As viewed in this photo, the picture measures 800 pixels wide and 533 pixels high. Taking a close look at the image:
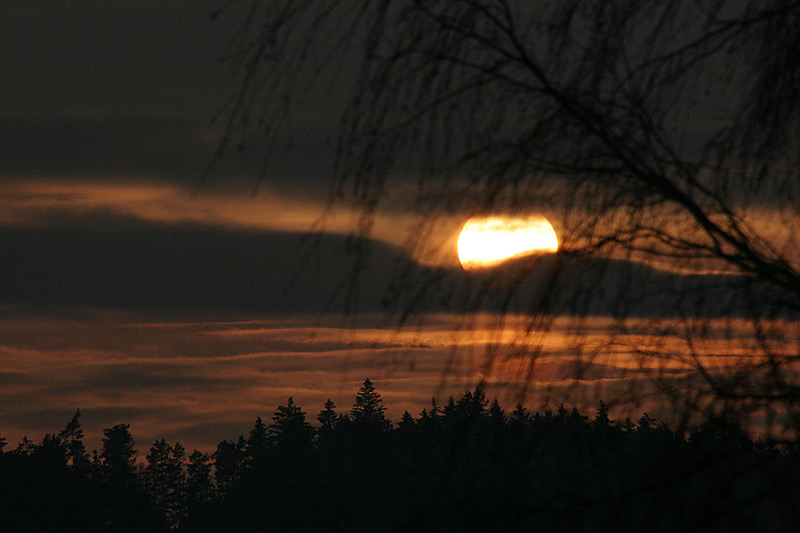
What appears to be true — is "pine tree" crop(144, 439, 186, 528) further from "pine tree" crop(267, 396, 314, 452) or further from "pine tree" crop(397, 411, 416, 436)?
"pine tree" crop(397, 411, 416, 436)

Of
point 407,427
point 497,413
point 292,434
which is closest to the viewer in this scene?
point 497,413

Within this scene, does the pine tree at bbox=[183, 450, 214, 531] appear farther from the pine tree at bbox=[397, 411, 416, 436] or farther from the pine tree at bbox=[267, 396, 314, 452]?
the pine tree at bbox=[397, 411, 416, 436]

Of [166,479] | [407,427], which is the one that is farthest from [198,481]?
[407,427]

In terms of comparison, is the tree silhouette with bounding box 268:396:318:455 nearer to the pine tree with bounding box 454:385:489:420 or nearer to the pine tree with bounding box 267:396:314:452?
the pine tree with bounding box 267:396:314:452

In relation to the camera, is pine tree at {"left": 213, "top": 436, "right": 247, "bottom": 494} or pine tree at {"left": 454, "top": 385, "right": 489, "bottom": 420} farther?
pine tree at {"left": 213, "top": 436, "right": 247, "bottom": 494}

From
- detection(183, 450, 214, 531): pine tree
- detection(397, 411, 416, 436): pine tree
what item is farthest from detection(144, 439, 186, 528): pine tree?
detection(397, 411, 416, 436): pine tree

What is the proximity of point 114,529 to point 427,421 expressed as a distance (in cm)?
7829

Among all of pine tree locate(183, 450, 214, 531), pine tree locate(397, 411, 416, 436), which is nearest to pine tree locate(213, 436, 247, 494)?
pine tree locate(183, 450, 214, 531)

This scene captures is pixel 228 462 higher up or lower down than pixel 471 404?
higher up

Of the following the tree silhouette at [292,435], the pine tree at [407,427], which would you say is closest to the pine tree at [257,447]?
the tree silhouette at [292,435]

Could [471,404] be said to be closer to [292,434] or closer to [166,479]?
[292,434]

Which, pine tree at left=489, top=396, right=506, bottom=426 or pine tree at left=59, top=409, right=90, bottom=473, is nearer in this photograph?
pine tree at left=489, top=396, right=506, bottom=426

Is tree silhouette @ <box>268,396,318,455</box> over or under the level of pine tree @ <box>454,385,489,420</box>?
over

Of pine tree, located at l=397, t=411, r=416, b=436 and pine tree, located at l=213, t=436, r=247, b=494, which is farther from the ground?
pine tree, located at l=213, t=436, r=247, b=494
